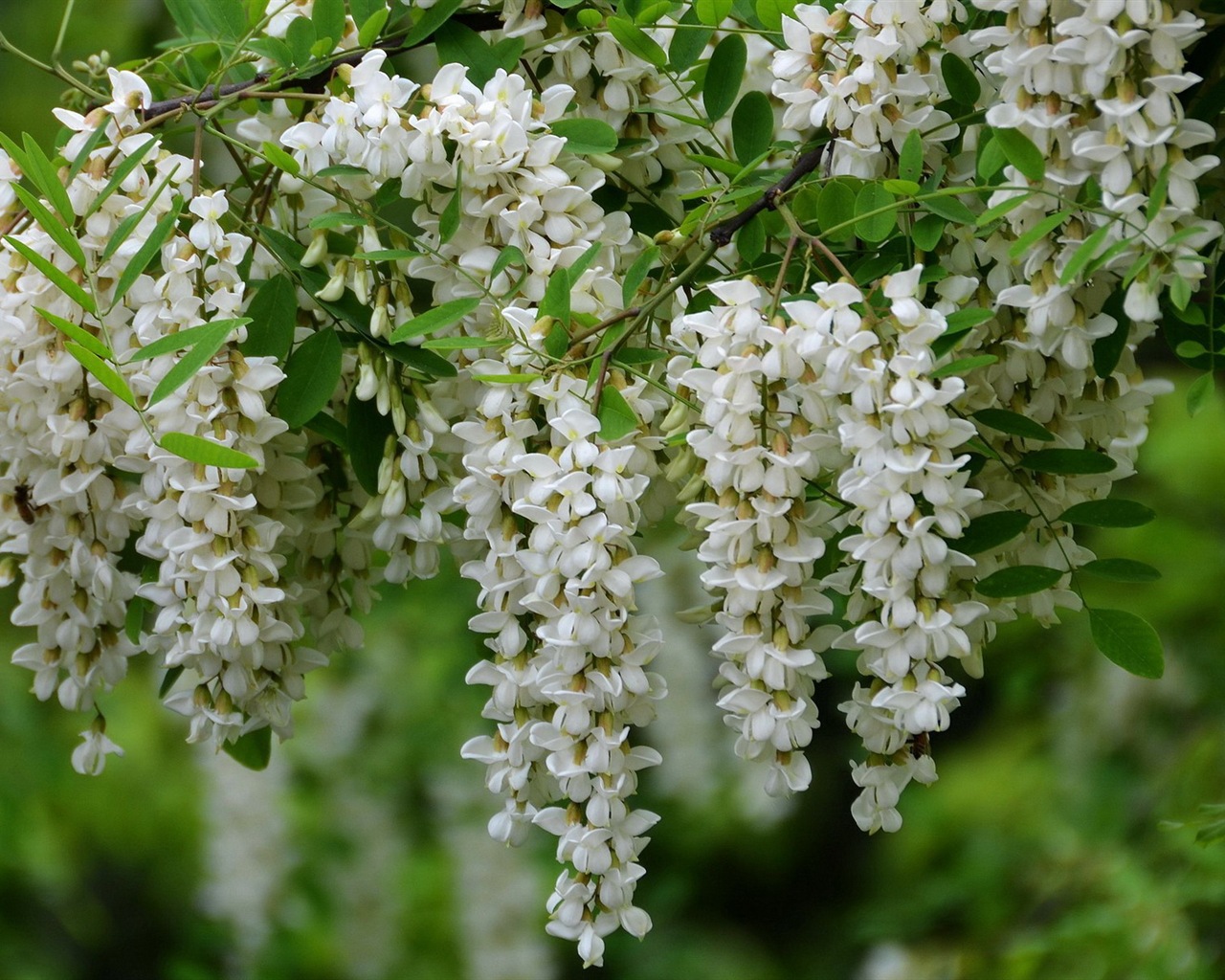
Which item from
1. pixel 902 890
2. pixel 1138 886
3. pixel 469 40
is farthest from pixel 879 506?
pixel 902 890

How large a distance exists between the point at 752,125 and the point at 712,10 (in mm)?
70

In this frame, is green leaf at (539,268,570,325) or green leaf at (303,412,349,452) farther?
green leaf at (303,412,349,452)

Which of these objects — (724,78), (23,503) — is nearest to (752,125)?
(724,78)

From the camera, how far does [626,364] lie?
70 cm

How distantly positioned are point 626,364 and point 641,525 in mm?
98

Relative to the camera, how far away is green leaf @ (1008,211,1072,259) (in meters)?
0.61

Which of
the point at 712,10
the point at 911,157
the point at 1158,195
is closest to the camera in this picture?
the point at 1158,195

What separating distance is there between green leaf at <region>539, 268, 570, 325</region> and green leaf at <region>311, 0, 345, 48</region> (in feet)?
0.76

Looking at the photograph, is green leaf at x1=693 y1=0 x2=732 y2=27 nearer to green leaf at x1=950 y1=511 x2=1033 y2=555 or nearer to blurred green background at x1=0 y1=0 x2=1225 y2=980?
green leaf at x1=950 y1=511 x2=1033 y2=555

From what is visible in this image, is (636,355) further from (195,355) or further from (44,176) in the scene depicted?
(44,176)

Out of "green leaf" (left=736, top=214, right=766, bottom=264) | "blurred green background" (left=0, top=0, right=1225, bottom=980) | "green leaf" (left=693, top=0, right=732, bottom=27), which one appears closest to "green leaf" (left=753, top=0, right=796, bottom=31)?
"green leaf" (left=693, top=0, right=732, bottom=27)

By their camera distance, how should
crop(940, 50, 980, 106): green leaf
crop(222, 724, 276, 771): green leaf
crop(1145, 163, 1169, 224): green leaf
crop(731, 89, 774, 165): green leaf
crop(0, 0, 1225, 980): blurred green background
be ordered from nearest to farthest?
1. crop(1145, 163, 1169, 224): green leaf
2. crop(940, 50, 980, 106): green leaf
3. crop(731, 89, 774, 165): green leaf
4. crop(222, 724, 276, 771): green leaf
5. crop(0, 0, 1225, 980): blurred green background

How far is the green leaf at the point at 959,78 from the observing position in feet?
2.26

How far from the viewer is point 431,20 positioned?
800mm
